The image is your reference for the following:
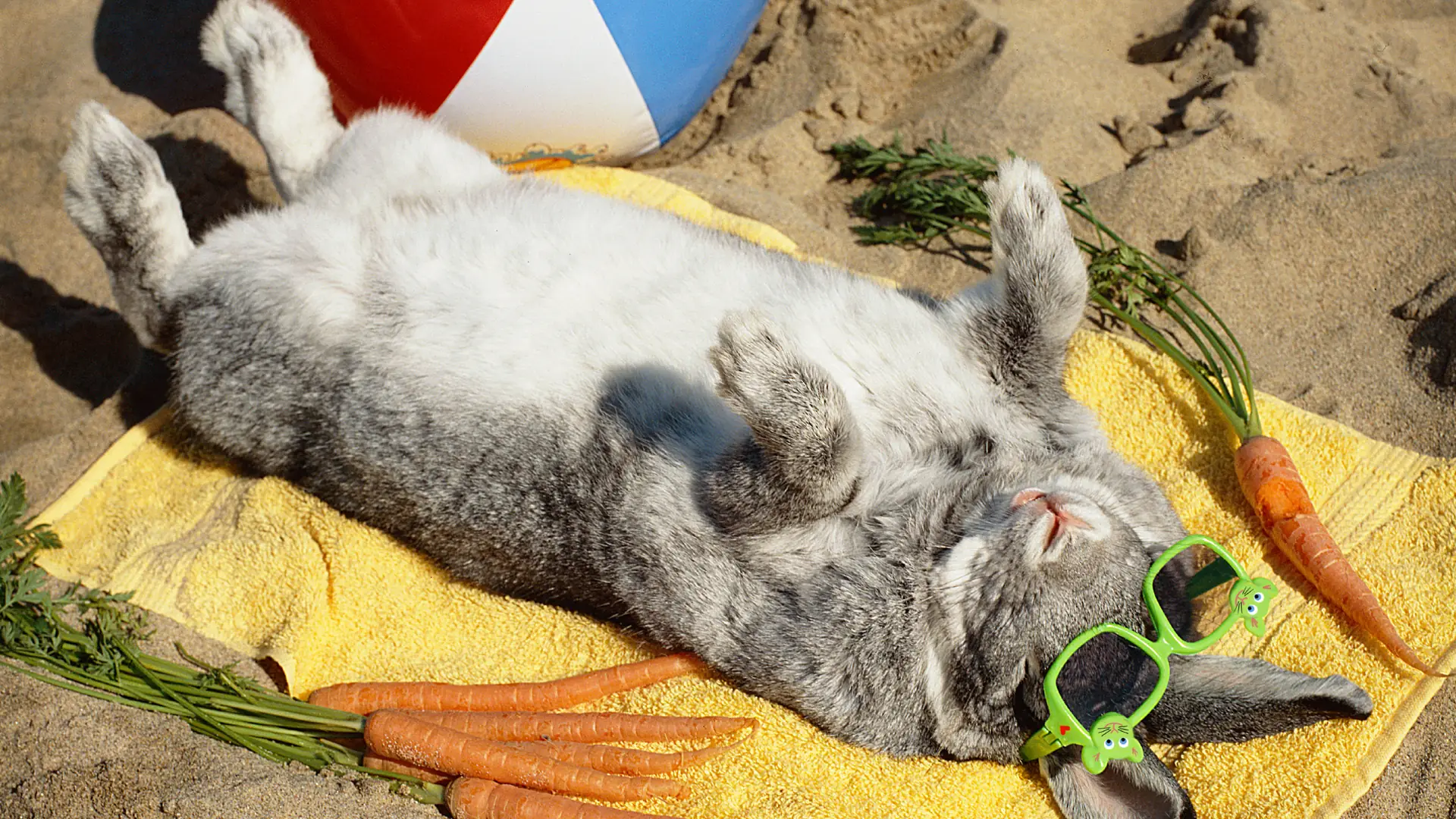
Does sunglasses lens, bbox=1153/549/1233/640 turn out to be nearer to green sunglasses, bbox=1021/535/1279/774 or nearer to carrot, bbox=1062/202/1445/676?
carrot, bbox=1062/202/1445/676

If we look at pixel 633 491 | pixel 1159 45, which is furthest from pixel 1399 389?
pixel 633 491

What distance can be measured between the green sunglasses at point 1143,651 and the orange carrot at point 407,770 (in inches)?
65.6

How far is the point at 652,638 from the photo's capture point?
3330mm

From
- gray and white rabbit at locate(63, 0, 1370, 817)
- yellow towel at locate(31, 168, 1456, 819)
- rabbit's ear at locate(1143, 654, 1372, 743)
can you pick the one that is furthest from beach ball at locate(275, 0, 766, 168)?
rabbit's ear at locate(1143, 654, 1372, 743)

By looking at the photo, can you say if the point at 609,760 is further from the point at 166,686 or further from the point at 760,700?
the point at 166,686

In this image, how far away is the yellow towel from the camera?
121 inches

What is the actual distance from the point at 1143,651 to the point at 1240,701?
25cm

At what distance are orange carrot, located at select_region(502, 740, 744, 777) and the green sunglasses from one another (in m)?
0.90

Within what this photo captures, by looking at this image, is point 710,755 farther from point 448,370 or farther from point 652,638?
point 448,370

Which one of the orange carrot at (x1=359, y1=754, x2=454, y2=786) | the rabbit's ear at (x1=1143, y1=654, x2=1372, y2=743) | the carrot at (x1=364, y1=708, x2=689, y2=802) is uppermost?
the rabbit's ear at (x1=1143, y1=654, x2=1372, y2=743)

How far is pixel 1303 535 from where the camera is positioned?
11.2 ft

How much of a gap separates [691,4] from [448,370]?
187 centimetres

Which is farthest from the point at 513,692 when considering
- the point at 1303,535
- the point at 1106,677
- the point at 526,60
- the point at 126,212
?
the point at 1303,535

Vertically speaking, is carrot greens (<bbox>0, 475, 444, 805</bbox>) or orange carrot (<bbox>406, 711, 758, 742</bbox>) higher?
orange carrot (<bbox>406, 711, 758, 742</bbox>)
